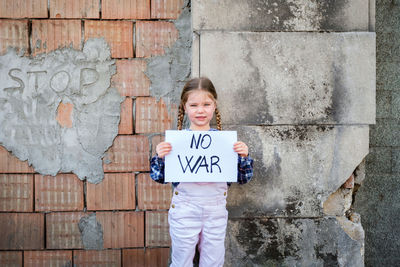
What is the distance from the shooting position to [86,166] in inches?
96.8

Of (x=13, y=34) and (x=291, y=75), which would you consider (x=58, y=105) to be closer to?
(x=13, y=34)

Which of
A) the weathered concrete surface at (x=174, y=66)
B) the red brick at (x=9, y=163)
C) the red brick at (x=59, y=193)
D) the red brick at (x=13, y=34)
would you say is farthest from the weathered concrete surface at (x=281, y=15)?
the red brick at (x=9, y=163)

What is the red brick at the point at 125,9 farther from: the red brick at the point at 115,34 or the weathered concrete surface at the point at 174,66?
the weathered concrete surface at the point at 174,66

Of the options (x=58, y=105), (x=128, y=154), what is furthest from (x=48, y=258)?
(x=58, y=105)

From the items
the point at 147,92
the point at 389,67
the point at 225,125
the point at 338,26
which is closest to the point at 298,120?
the point at 225,125

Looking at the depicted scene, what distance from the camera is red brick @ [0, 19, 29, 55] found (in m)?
2.42

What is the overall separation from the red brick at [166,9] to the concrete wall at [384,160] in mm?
1691

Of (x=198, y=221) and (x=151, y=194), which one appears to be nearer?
(x=198, y=221)

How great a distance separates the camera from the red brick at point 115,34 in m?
2.43

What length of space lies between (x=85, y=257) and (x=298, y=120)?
1819 millimetres

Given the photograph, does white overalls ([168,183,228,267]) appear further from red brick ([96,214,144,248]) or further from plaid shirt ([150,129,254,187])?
red brick ([96,214,144,248])

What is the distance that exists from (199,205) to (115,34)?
1.39 metres

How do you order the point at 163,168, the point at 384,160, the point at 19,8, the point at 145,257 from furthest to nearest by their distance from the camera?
the point at 384,160, the point at 145,257, the point at 19,8, the point at 163,168

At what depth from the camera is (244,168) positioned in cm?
195
